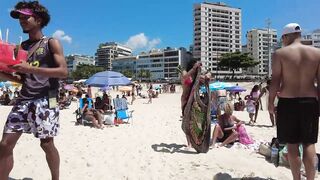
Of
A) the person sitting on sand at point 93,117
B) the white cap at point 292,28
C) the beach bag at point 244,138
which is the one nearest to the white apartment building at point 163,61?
the person sitting on sand at point 93,117

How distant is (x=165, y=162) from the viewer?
4.68m

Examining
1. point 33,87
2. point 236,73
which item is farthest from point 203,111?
point 236,73

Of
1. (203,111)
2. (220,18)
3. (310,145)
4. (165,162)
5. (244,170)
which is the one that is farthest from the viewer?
(220,18)

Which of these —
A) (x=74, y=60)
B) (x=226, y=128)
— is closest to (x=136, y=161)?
(x=226, y=128)

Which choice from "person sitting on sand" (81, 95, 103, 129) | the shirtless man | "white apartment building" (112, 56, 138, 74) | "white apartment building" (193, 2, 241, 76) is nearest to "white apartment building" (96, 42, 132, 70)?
"white apartment building" (112, 56, 138, 74)

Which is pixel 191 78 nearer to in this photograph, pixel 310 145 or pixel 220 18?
pixel 310 145

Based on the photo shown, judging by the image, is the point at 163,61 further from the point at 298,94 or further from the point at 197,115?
the point at 298,94

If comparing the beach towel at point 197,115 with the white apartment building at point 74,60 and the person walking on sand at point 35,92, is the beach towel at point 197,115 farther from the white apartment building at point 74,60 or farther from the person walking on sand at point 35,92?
the white apartment building at point 74,60

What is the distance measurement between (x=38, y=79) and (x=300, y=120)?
2.30 m

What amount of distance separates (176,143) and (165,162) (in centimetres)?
161

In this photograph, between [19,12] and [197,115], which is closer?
[19,12]

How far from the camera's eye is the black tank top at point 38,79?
285cm

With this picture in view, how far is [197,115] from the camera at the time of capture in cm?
536

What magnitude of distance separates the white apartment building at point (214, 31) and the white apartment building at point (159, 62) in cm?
690
